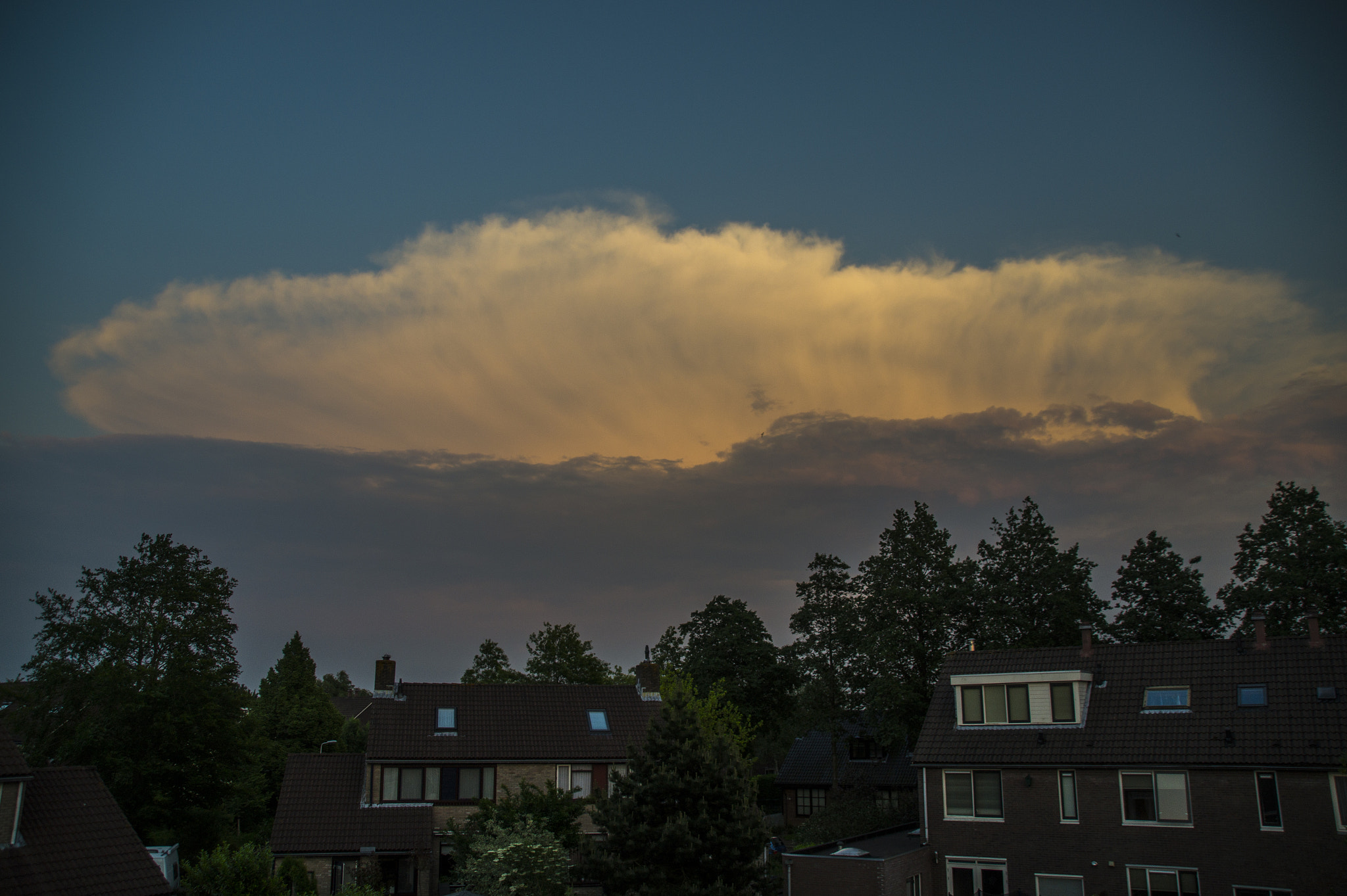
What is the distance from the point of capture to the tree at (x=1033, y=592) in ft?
140

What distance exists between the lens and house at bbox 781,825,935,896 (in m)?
26.6

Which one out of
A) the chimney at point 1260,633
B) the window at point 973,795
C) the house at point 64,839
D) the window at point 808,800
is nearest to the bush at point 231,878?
the house at point 64,839

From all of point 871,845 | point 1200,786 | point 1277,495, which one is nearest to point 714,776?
point 871,845

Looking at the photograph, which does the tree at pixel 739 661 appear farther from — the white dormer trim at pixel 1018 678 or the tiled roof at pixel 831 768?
the white dormer trim at pixel 1018 678

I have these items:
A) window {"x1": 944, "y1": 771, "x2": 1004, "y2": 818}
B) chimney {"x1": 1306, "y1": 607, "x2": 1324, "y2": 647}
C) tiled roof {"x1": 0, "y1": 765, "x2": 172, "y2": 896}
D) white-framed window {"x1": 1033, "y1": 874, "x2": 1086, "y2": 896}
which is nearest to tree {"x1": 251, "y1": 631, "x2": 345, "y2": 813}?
tiled roof {"x1": 0, "y1": 765, "x2": 172, "y2": 896}

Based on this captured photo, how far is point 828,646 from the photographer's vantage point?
156 feet

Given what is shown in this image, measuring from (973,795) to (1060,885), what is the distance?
3.41 m

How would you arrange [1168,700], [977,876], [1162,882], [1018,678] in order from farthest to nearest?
[1018,678] → [977,876] → [1168,700] → [1162,882]

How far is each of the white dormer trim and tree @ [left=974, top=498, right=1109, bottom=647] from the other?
39.6 ft

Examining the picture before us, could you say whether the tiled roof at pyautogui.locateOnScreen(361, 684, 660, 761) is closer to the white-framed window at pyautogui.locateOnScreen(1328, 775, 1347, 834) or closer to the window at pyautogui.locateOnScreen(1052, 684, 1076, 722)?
the window at pyautogui.locateOnScreen(1052, 684, 1076, 722)

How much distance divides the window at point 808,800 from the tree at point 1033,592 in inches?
601

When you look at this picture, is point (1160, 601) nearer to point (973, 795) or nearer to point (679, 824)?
point (973, 795)

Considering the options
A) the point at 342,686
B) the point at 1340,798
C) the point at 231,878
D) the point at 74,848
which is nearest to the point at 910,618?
the point at 1340,798

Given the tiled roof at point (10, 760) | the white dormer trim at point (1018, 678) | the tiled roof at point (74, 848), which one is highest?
the white dormer trim at point (1018, 678)
